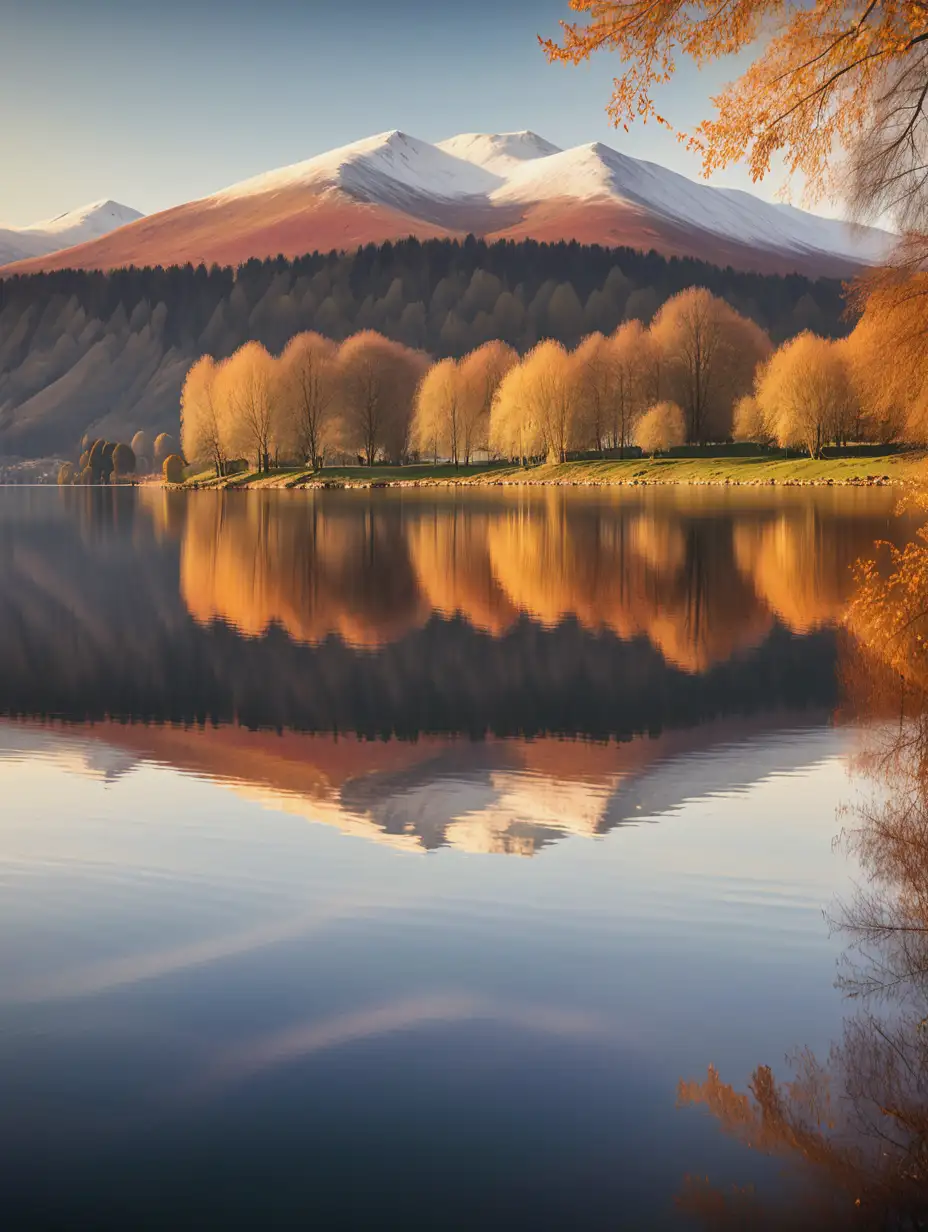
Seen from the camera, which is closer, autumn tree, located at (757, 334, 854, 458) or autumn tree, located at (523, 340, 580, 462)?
autumn tree, located at (757, 334, 854, 458)

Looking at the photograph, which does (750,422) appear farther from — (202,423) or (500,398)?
(202,423)

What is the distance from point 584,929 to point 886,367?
13.0 m

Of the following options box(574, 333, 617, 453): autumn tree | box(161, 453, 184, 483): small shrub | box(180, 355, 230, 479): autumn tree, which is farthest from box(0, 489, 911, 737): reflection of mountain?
box(161, 453, 184, 483): small shrub

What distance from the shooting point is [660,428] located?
436 feet

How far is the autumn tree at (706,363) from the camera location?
474ft

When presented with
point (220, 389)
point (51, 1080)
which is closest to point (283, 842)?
point (51, 1080)

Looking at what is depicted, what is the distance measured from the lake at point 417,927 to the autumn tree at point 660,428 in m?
106

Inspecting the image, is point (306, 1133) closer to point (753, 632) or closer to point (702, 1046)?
point (702, 1046)

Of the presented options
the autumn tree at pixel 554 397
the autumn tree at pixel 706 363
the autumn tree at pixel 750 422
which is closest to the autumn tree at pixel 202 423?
the autumn tree at pixel 554 397

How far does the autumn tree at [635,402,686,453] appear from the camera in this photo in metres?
133

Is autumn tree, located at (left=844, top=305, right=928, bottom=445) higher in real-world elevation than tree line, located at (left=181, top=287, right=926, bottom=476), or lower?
lower

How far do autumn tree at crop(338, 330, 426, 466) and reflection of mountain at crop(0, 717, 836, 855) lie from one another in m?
133

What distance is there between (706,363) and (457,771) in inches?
5285

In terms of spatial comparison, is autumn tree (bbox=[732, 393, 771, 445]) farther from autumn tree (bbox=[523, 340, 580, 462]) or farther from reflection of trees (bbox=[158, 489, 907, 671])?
reflection of trees (bbox=[158, 489, 907, 671])
